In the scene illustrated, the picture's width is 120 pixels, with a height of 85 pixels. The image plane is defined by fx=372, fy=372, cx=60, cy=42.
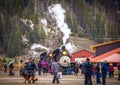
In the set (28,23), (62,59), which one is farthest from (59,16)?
(62,59)

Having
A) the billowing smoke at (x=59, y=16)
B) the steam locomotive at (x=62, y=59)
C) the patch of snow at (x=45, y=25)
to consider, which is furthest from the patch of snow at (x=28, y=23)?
the steam locomotive at (x=62, y=59)

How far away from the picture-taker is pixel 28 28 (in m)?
74.4

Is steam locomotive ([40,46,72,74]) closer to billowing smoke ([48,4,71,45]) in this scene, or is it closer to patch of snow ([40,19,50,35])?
billowing smoke ([48,4,71,45])

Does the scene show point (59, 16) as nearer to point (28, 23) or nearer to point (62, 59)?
point (28, 23)

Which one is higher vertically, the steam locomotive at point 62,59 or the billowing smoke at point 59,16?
the billowing smoke at point 59,16

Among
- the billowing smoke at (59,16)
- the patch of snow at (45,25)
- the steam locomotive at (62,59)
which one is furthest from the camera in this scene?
the patch of snow at (45,25)

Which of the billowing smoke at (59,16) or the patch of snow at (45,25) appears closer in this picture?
the billowing smoke at (59,16)

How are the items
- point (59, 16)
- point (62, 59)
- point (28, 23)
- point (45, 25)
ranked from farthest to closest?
1. point (59, 16)
2. point (45, 25)
3. point (28, 23)
4. point (62, 59)

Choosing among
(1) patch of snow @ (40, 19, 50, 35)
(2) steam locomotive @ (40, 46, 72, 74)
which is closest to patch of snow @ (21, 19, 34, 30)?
(1) patch of snow @ (40, 19, 50, 35)

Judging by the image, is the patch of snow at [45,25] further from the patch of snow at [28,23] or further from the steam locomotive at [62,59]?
the steam locomotive at [62,59]

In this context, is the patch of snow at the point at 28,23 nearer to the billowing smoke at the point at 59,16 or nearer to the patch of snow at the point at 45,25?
the patch of snow at the point at 45,25

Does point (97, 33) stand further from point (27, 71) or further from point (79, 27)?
point (27, 71)

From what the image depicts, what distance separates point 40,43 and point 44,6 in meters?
21.2

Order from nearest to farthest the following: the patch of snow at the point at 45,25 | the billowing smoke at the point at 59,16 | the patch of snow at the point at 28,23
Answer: the patch of snow at the point at 28,23 → the billowing smoke at the point at 59,16 → the patch of snow at the point at 45,25
